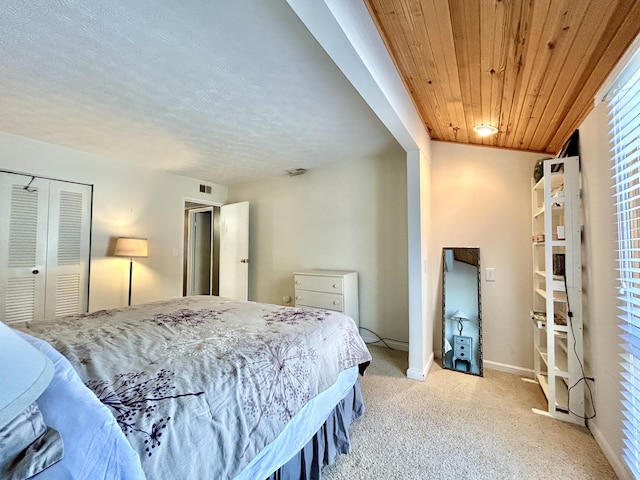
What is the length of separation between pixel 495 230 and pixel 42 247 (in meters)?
4.65

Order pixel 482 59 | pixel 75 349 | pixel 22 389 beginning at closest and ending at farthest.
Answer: pixel 22 389, pixel 75 349, pixel 482 59

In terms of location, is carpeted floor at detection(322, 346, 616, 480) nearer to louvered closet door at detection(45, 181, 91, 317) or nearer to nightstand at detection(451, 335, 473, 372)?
nightstand at detection(451, 335, 473, 372)

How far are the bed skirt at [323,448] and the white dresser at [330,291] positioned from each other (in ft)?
4.62

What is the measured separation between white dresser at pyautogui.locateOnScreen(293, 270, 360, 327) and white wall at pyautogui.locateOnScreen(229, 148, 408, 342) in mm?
181

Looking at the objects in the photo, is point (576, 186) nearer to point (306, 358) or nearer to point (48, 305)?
point (306, 358)

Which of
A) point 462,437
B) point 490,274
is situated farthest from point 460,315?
point 462,437

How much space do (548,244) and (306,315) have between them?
180 cm

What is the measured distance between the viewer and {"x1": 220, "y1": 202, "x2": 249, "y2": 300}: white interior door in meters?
4.32

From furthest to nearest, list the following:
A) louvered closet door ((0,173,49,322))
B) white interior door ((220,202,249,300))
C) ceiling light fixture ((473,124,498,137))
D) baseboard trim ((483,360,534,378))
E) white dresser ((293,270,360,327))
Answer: white interior door ((220,202,249,300))
white dresser ((293,270,360,327))
louvered closet door ((0,173,49,322))
baseboard trim ((483,360,534,378))
ceiling light fixture ((473,124,498,137))

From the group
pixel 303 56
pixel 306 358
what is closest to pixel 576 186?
pixel 303 56

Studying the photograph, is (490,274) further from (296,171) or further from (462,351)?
(296,171)

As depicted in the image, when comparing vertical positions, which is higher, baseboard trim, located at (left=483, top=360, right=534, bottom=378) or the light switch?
the light switch

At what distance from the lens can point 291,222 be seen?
4.11 metres

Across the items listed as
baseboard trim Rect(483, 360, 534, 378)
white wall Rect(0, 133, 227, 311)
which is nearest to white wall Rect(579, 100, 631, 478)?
baseboard trim Rect(483, 360, 534, 378)
